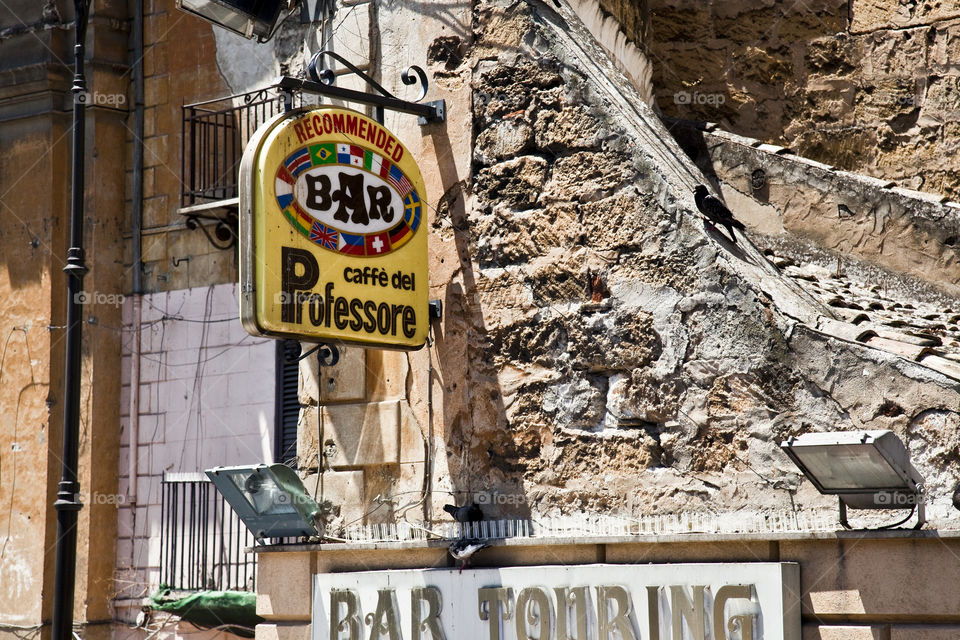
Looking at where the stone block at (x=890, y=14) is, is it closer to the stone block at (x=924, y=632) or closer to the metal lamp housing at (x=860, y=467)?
the metal lamp housing at (x=860, y=467)

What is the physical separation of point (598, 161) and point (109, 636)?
260 inches

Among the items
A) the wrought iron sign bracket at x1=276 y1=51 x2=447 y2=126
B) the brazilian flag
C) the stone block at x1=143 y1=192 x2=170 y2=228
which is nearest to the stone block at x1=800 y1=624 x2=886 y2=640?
the brazilian flag

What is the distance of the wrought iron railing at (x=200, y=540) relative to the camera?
1065cm

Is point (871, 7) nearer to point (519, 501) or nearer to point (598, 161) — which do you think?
point (598, 161)

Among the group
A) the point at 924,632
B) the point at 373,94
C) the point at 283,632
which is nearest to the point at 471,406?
the point at 283,632

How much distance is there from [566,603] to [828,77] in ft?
17.9

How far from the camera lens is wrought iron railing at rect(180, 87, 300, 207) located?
428 inches

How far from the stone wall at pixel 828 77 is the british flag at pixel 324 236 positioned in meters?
4.19

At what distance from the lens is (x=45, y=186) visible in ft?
38.0

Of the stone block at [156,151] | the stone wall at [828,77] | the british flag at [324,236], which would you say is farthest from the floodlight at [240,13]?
the stone block at [156,151]

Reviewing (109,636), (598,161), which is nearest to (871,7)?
(598,161)

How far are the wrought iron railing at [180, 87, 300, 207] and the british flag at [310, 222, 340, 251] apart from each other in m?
3.91

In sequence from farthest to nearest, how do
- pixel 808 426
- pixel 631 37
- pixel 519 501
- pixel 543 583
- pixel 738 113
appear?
pixel 738 113 < pixel 631 37 < pixel 519 501 < pixel 543 583 < pixel 808 426

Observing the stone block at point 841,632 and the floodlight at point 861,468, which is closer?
the floodlight at point 861,468
